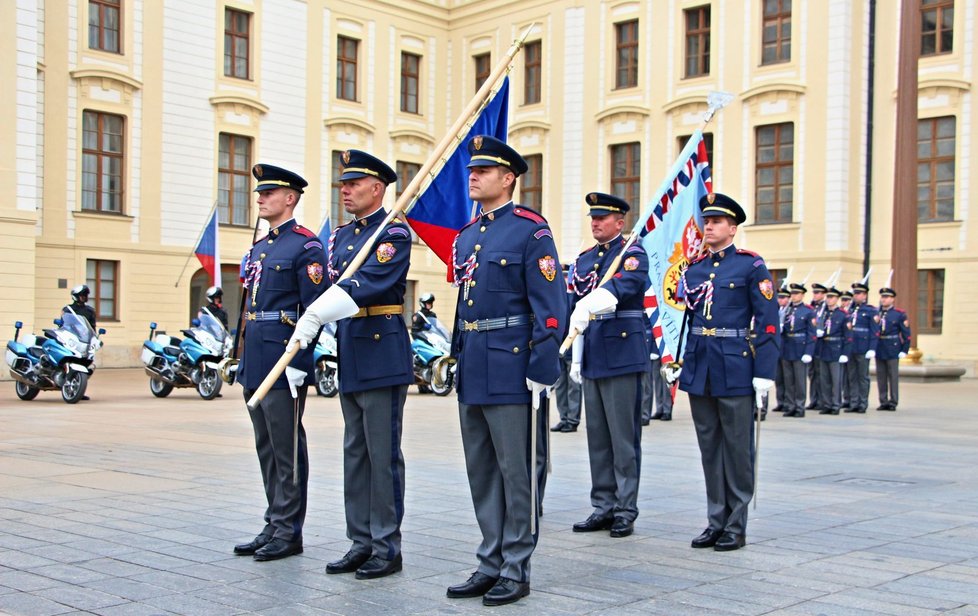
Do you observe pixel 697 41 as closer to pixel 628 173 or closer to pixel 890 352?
pixel 628 173

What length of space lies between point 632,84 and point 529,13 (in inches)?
161

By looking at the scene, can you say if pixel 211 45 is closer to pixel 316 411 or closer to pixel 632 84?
pixel 632 84

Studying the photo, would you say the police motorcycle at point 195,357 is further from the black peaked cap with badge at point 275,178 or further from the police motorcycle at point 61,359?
the black peaked cap with badge at point 275,178

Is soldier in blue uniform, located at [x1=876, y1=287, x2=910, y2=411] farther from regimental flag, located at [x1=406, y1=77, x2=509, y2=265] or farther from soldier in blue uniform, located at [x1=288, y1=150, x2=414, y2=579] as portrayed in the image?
soldier in blue uniform, located at [x1=288, y1=150, x2=414, y2=579]

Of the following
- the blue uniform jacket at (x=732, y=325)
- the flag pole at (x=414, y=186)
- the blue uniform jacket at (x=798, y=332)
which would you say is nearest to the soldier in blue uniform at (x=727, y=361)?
the blue uniform jacket at (x=732, y=325)

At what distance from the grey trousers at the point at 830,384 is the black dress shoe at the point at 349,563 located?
1318 cm

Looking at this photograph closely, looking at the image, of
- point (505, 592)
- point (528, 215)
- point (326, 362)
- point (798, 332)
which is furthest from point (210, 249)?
point (505, 592)

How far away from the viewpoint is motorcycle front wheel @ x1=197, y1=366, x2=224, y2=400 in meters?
18.6

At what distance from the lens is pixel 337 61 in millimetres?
34594

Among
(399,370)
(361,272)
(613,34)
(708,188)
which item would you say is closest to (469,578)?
(399,370)

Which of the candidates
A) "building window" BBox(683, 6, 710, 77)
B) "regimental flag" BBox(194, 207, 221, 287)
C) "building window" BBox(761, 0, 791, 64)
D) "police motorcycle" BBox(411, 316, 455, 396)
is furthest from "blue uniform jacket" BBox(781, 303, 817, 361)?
"building window" BBox(683, 6, 710, 77)

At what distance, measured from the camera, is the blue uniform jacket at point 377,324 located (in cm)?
585

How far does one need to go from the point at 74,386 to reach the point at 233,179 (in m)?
15.1

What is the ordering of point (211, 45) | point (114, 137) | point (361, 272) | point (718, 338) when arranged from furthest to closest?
point (211, 45) → point (114, 137) → point (718, 338) → point (361, 272)
